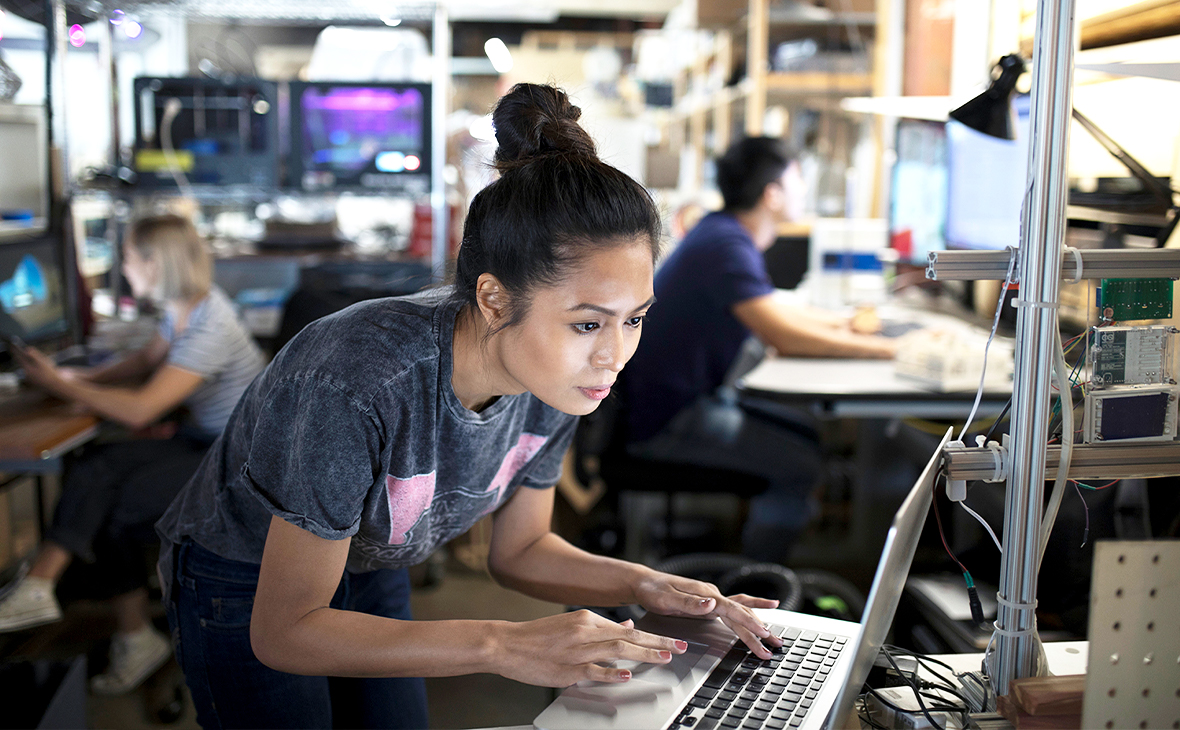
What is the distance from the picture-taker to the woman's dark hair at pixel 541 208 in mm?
950

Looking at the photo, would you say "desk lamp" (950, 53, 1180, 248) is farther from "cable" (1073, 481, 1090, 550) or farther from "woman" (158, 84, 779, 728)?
"woman" (158, 84, 779, 728)

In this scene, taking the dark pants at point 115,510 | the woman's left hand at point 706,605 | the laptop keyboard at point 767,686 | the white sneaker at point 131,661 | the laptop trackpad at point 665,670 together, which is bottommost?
the white sneaker at point 131,661

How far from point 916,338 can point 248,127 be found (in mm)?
2209

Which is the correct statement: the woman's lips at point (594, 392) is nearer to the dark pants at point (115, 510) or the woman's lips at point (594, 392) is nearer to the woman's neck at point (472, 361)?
the woman's neck at point (472, 361)

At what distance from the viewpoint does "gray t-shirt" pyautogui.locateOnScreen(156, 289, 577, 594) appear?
954 mm

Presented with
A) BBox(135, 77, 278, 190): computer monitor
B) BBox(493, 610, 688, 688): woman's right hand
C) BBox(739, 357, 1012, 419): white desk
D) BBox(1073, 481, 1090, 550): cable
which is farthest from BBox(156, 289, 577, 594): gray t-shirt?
BBox(135, 77, 278, 190): computer monitor

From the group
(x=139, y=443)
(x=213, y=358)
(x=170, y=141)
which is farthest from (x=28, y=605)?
(x=170, y=141)

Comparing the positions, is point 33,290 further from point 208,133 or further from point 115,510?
point 208,133

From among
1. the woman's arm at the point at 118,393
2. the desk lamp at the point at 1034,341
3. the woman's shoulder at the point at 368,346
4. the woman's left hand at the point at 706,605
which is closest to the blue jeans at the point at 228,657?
the woman's shoulder at the point at 368,346

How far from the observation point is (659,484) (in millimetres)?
2402

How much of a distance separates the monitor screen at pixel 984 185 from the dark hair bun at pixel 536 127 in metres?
1.50

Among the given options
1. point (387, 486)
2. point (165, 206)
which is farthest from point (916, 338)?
point (165, 206)

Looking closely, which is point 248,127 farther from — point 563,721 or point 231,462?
point 563,721

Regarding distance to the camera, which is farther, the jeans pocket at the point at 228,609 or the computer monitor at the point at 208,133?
the computer monitor at the point at 208,133
